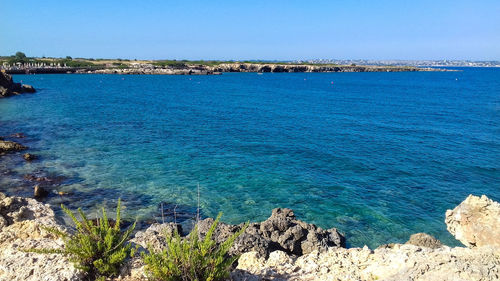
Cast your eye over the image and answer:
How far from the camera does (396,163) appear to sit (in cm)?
2862

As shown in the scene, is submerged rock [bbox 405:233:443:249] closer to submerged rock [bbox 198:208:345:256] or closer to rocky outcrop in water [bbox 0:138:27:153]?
submerged rock [bbox 198:208:345:256]

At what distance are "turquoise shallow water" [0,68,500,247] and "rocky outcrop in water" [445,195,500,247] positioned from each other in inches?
240

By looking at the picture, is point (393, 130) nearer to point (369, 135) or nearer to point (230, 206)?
point (369, 135)

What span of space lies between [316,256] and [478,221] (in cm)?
544

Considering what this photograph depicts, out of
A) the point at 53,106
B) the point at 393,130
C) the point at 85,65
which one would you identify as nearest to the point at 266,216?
the point at 393,130

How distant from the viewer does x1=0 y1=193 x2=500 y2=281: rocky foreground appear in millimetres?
8297

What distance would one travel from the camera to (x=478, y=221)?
10539 millimetres

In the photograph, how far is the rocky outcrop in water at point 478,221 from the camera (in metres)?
10.2

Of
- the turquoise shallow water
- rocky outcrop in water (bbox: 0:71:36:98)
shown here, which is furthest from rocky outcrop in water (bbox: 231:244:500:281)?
rocky outcrop in water (bbox: 0:71:36:98)

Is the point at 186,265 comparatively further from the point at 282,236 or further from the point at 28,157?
the point at 28,157

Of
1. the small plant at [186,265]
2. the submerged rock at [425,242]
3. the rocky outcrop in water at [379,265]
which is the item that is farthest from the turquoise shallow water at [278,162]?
the small plant at [186,265]

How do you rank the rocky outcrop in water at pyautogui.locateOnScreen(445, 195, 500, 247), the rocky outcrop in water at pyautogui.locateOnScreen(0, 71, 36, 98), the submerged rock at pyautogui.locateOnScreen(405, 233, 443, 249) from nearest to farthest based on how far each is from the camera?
the rocky outcrop in water at pyautogui.locateOnScreen(445, 195, 500, 247) < the submerged rock at pyautogui.locateOnScreen(405, 233, 443, 249) < the rocky outcrop in water at pyautogui.locateOnScreen(0, 71, 36, 98)

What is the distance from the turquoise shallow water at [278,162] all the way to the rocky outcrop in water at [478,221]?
240 inches

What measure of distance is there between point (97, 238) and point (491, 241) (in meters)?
11.9
